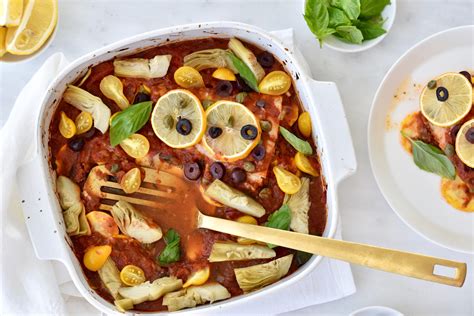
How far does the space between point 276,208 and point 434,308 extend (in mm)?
793

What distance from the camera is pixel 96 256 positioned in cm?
235

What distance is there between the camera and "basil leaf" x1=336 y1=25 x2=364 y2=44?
93.4 inches

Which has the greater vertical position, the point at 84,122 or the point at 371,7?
the point at 371,7

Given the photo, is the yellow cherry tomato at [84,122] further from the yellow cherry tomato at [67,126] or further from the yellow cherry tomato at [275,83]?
the yellow cherry tomato at [275,83]

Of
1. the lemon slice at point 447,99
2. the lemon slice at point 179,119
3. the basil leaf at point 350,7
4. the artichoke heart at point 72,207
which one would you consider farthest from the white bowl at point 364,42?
the artichoke heart at point 72,207

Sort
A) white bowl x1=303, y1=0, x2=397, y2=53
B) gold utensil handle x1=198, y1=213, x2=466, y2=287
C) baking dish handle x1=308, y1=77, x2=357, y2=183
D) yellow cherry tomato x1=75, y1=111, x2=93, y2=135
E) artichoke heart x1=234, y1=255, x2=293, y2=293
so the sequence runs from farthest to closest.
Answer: white bowl x1=303, y1=0, x2=397, y2=53 → yellow cherry tomato x1=75, y1=111, x2=93, y2=135 → artichoke heart x1=234, y1=255, x2=293, y2=293 → baking dish handle x1=308, y1=77, x2=357, y2=183 → gold utensil handle x1=198, y1=213, x2=466, y2=287

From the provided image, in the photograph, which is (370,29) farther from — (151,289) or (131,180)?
(151,289)

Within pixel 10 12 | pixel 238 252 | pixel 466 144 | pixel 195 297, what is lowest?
pixel 195 297

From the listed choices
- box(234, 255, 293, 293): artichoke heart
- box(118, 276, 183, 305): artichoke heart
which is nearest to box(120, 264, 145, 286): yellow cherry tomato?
box(118, 276, 183, 305): artichoke heart

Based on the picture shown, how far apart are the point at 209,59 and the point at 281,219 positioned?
0.61m

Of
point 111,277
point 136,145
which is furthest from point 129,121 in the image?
point 111,277

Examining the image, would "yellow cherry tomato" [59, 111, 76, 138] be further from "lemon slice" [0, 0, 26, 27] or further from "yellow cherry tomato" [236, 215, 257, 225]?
"yellow cherry tomato" [236, 215, 257, 225]

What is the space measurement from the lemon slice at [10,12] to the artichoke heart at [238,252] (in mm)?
1075

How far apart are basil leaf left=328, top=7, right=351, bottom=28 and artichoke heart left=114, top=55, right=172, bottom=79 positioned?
60 centimetres
